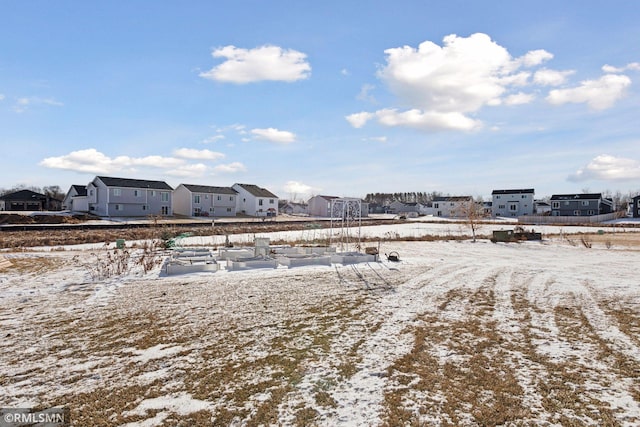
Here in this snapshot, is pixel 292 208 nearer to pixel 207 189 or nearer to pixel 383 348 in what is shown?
pixel 207 189

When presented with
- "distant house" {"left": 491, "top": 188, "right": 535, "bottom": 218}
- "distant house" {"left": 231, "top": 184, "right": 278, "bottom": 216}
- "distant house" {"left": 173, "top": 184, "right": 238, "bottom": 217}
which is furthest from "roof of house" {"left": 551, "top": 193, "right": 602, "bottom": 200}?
"distant house" {"left": 173, "top": 184, "right": 238, "bottom": 217}

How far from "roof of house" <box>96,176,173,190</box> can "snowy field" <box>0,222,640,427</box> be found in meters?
43.8

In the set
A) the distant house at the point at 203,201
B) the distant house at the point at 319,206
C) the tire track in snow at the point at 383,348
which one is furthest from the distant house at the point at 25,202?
the tire track in snow at the point at 383,348

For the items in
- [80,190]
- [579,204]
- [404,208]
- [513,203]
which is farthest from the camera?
[404,208]

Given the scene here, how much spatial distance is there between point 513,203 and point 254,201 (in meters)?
54.9

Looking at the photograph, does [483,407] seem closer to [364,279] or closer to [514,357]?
[514,357]

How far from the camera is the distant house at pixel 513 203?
77562 millimetres

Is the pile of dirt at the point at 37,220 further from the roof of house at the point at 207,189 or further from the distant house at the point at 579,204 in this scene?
the distant house at the point at 579,204

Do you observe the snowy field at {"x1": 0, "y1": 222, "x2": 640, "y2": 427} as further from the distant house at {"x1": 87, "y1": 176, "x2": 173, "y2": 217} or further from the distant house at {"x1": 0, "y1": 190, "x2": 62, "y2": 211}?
the distant house at {"x1": 0, "y1": 190, "x2": 62, "y2": 211}

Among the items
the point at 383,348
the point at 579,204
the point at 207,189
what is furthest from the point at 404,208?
the point at 383,348

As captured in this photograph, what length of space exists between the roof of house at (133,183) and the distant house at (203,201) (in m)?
3.47

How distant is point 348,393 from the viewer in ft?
15.9

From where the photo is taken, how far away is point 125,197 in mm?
51750

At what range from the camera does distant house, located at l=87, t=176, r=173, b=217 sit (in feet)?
166
